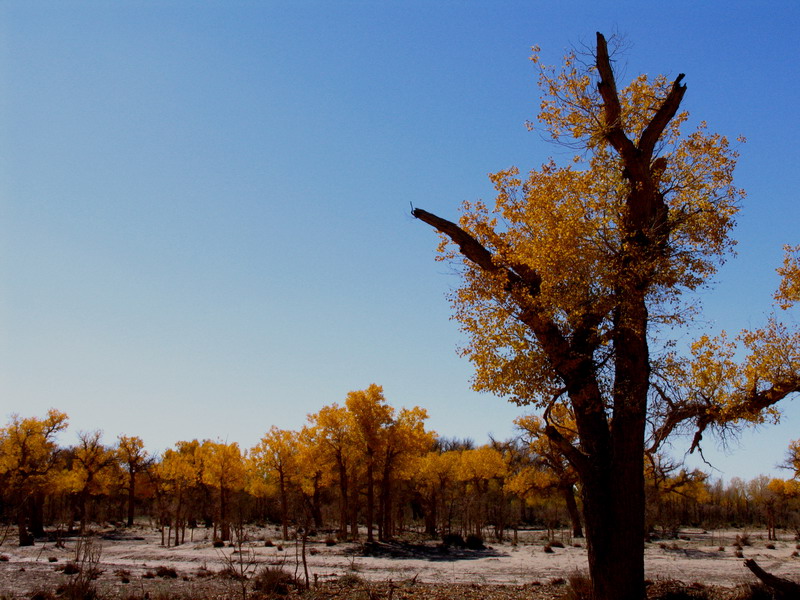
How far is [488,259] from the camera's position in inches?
473

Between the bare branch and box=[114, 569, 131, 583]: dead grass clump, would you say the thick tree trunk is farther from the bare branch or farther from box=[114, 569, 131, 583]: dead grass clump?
box=[114, 569, 131, 583]: dead grass clump

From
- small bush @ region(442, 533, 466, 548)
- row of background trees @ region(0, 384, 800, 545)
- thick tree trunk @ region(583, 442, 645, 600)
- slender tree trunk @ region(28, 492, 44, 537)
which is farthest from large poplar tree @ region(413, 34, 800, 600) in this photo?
slender tree trunk @ region(28, 492, 44, 537)

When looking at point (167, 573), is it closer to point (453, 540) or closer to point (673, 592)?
point (673, 592)

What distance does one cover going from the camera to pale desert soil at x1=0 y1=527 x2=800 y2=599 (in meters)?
19.4

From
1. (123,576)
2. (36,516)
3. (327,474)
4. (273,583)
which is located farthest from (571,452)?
(36,516)

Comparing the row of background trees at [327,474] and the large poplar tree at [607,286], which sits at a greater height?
the large poplar tree at [607,286]

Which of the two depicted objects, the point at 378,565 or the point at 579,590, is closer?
the point at 579,590

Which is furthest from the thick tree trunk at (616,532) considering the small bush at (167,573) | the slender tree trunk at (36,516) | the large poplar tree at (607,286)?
the slender tree trunk at (36,516)

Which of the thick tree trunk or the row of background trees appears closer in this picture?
the thick tree trunk

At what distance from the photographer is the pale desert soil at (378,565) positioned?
1944 cm

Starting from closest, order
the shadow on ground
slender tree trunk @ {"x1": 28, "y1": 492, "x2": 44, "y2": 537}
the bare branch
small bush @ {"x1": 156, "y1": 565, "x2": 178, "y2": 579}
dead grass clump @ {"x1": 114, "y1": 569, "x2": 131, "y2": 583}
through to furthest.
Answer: the bare branch < dead grass clump @ {"x1": 114, "y1": 569, "x2": 131, "y2": 583} < small bush @ {"x1": 156, "y1": 565, "x2": 178, "y2": 579} < the shadow on ground < slender tree trunk @ {"x1": 28, "y1": 492, "x2": 44, "y2": 537}

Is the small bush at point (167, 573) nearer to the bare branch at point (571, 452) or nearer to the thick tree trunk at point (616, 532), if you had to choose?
the thick tree trunk at point (616, 532)

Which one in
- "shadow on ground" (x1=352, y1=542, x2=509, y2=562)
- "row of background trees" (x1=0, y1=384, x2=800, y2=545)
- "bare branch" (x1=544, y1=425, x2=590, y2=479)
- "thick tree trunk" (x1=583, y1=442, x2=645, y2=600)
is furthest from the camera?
"row of background trees" (x1=0, y1=384, x2=800, y2=545)

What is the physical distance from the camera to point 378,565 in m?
28.0
